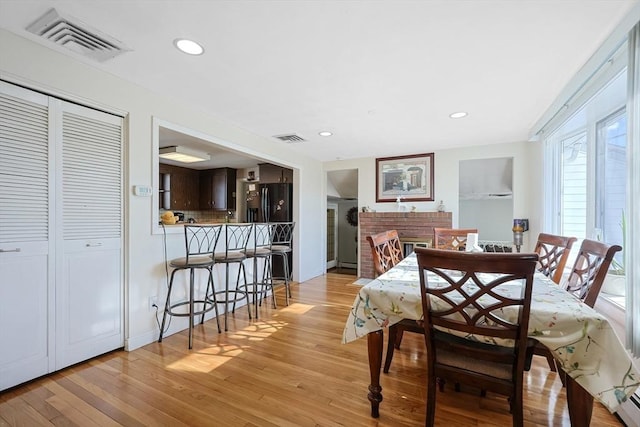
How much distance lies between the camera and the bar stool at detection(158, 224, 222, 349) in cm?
249

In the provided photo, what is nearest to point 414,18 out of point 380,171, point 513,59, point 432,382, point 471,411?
point 513,59

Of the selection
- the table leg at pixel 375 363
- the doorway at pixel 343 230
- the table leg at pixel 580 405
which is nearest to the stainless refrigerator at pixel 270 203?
the doorway at pixel 343 230

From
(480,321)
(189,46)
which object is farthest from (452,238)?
(189,46)

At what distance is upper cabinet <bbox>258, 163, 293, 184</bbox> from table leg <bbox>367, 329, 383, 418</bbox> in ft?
12.6

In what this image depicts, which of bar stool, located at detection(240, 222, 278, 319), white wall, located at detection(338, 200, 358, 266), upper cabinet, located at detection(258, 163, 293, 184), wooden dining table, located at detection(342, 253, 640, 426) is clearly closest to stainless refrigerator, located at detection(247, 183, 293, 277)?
upper cabinet, located at detection(258, 163, 293, 184)

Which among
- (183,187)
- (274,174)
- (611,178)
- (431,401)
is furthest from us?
(183,187)

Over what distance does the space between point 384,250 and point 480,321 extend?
1374 millimetres

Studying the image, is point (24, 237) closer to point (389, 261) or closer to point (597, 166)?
point (389, 261)

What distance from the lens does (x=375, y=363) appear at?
1.52 metres

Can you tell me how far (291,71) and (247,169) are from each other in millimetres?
4398

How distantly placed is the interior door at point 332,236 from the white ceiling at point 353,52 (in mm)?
3627

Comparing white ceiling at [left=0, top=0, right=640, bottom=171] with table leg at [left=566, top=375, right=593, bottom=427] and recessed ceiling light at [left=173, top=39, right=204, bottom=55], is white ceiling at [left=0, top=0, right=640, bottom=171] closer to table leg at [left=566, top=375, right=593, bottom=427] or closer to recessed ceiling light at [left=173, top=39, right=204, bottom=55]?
recessed ceiling light at [left=173, top=39, right=204, bottom=55]

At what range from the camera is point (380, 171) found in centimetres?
510

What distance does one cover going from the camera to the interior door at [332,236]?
21.5 feet
